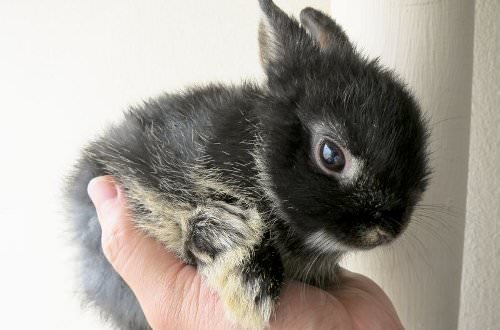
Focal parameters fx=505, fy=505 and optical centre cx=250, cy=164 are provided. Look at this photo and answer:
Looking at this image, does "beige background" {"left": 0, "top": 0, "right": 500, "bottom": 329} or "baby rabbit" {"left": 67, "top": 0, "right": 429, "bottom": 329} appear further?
"beige background" {"left": 0, "top": 0, "right": 500, "bottom": 329}

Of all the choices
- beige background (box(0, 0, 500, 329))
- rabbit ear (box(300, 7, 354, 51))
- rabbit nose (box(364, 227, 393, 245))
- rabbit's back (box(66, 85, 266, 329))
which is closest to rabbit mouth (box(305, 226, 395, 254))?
rabbit nose (box(364, 227, 393, 245))

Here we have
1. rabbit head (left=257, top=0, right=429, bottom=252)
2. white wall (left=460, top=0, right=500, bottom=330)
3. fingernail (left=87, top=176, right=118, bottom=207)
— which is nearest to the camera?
rabbit head (left=257, top=0, right=429, bottom=252)

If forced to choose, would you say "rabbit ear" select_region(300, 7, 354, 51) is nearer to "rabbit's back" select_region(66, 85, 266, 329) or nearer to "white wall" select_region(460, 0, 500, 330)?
"rabbit's back" select_region(66, 85, 266, 329)

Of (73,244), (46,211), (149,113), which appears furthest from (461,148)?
(46,211)

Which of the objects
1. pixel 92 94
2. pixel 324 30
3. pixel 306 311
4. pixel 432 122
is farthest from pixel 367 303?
pixel 92 94

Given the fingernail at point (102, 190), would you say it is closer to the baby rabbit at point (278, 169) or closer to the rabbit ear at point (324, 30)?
the baby rabbit at point (278, 169)

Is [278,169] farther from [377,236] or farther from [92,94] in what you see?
[92,94]

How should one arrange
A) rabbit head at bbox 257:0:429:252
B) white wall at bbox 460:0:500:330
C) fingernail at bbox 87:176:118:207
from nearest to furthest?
rabbit head at bbox 257:0:429:252 → fingernail at bbox 87:176:118:207 → white wall at bbox 460:0:500:330

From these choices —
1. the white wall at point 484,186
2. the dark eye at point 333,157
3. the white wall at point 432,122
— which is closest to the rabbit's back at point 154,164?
the dark eye at point 333,157

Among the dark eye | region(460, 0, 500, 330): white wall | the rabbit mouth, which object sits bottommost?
region(460, 0, 500, 330): white wall
